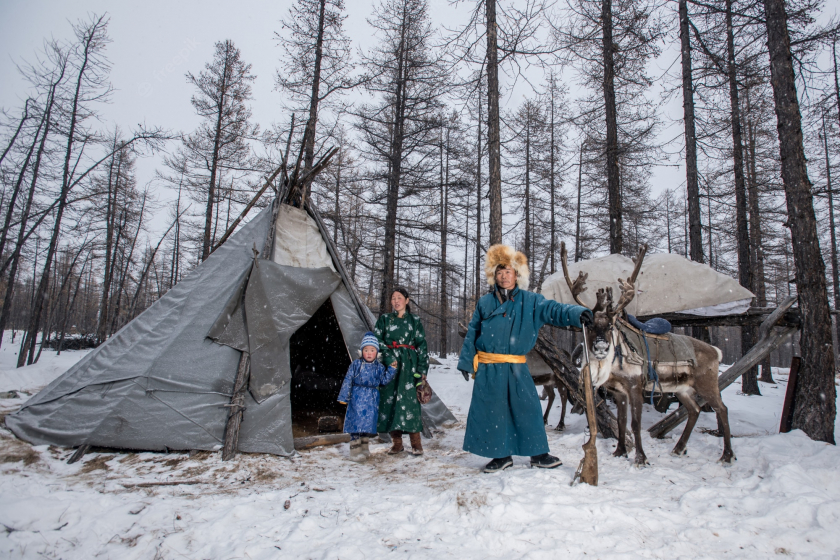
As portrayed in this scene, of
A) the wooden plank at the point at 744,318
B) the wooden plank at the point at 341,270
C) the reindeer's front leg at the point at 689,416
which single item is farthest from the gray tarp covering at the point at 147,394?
the wooden plank at the point at 744,318

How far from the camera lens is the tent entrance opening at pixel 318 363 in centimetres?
763

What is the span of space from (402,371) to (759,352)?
13.2 feet

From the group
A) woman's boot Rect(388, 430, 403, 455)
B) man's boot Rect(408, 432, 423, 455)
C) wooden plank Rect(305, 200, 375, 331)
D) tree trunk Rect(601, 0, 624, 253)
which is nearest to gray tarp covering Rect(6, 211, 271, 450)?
wooden plank Rect(305, 200, 375, 331)

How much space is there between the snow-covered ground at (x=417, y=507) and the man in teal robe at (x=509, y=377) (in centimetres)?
24

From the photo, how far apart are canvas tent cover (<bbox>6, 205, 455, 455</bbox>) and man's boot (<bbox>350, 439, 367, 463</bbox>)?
25.6 inches

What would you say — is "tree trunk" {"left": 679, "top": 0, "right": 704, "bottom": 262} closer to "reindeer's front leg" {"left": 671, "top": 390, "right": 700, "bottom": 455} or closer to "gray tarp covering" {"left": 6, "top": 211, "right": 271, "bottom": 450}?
"reindeer's front leg" {"left": 671, "top": 390, "right": 700, "bottom": 455}

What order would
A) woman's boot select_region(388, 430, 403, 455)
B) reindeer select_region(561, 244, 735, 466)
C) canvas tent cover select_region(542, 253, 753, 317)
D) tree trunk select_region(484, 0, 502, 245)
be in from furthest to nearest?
tree trunk select_region(484, 0, 502, 245)
canvas tent cover select_region(542, 253, 753, 317)
woman's boot select_region(388, 430, 403, 455)
reindeer select_region(561, 244, 735, 466)

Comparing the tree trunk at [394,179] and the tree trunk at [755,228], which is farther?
the tree trunk at [755,228]

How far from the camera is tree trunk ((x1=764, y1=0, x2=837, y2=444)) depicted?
13.5ft

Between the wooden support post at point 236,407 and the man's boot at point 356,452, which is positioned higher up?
the wooden support post at point 236,407

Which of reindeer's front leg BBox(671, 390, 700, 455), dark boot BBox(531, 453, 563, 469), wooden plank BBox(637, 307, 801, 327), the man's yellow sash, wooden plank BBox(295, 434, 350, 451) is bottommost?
wooden plank BBox(295, 434, 350, 451)

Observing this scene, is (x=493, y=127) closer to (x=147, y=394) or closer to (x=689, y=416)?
(x=689, y=416)

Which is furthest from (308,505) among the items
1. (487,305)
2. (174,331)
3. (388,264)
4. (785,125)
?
(388,264)

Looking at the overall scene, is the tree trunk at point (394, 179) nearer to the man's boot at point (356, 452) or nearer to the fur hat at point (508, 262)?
the man's boot at point (356, 452)
